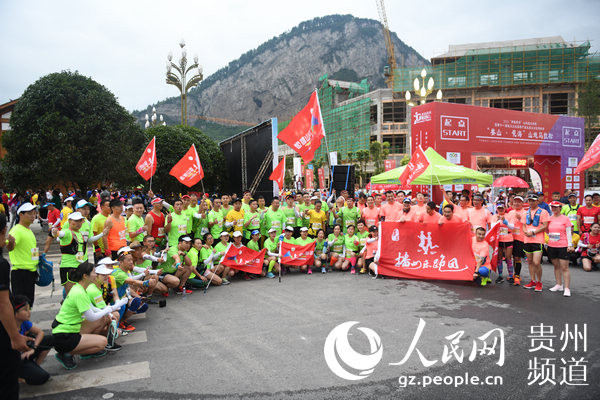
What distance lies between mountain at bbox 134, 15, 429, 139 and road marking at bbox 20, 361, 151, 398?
147 metres

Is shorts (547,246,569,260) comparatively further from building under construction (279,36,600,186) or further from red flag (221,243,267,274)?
building under construction (279,36,600,186)

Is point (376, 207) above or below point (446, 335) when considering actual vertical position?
above

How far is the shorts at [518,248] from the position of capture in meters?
7.70

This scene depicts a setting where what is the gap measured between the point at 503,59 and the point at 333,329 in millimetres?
64394

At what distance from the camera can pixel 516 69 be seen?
55750 millimetres

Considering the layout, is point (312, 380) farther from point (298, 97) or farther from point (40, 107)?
point (298, 97)

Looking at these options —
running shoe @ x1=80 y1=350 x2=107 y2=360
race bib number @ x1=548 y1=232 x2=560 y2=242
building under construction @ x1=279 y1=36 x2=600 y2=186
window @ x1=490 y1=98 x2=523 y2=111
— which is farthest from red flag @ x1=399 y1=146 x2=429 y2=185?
window @ x1=490 y1=98 x2=523 y2=111

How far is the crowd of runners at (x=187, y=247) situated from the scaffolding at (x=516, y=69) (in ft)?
180

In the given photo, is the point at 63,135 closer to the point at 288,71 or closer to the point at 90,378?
the point at 90,378

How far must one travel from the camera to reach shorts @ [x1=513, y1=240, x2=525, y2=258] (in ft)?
25.3

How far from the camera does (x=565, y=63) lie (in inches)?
2119

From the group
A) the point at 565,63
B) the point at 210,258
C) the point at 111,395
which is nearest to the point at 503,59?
the point at 565,63

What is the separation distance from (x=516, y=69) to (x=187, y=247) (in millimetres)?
63690

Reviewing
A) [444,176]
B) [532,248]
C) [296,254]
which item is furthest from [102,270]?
[444,176]
